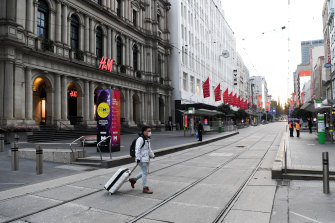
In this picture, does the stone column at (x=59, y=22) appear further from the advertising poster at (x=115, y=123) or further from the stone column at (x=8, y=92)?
the advertising poster at (x=115, y=123)

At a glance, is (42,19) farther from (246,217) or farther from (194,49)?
(194,49)

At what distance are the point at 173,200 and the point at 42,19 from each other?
79.6ft

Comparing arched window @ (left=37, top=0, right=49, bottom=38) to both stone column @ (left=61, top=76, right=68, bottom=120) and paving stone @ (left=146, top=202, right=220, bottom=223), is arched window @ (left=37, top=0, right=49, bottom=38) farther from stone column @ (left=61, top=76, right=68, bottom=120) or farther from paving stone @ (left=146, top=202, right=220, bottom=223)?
paving stone @ (left=146, top=202, right=220, bottom=223)

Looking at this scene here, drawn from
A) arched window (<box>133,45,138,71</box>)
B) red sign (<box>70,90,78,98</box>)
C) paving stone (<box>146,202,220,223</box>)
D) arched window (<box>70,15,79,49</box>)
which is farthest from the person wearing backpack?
arched window (<box>133,45,138,71</box>)

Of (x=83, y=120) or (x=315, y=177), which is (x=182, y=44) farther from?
(x=315, y=177)

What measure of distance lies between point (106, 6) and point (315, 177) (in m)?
31.0

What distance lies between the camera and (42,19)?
25016mm

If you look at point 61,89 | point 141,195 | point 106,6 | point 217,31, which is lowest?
point 141,195

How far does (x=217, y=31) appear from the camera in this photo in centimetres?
7325

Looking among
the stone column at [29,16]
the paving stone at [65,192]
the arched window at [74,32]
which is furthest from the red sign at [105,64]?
the paving stone at [65,192]

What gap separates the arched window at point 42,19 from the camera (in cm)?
2455

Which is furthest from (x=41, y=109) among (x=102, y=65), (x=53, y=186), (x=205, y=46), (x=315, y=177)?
(x=205, y=46)

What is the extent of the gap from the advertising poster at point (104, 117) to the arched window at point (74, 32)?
15817 mm

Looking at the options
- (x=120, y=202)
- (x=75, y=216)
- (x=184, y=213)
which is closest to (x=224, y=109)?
(x=120, y=202)
